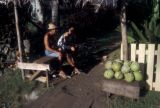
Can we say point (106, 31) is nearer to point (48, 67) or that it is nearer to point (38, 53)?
point (38, 53)

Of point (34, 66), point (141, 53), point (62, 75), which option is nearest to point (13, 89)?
point (34, 66)

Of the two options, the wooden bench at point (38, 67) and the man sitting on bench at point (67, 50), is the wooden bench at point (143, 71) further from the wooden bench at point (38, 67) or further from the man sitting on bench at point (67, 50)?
the man sitting on bench at point (67, 50)

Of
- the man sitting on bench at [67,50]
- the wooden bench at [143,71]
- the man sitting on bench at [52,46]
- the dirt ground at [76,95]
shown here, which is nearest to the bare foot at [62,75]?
the man sitting on bench at [52,46]

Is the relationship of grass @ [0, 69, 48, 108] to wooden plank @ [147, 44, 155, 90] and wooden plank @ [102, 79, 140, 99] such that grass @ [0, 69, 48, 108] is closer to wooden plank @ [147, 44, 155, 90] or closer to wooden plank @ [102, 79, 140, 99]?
wooden plank @ [102, 79, 140, 99]

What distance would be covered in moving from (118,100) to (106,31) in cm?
1050

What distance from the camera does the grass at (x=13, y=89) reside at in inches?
332

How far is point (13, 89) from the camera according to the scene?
9094 millimetres

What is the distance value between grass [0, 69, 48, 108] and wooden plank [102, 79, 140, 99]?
214 centimetres

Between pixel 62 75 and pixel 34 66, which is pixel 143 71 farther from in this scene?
pixel 34 66

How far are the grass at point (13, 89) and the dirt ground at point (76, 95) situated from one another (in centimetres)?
57

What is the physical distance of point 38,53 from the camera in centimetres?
1228

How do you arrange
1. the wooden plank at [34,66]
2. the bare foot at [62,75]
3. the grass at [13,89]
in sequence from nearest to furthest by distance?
the grass at [13,89]
the wooden plank at [34,66]
the bare foot at [62,75]

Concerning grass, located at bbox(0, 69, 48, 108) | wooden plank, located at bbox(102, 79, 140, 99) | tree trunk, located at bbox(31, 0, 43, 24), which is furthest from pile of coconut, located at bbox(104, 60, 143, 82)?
tree trunk, located at bbox(31, 0, 43, 24)

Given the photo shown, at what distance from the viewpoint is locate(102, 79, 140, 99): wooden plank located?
750cm
